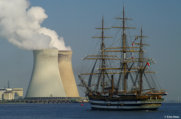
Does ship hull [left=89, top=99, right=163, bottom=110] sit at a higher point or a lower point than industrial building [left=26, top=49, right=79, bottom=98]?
lower

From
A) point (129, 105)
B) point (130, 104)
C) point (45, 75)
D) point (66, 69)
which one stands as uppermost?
point (66, 69)

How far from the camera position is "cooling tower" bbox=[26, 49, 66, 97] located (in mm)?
119750

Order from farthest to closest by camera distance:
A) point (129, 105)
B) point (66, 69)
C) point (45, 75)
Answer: point (66, 69), point (45, 75), point (129, 105)

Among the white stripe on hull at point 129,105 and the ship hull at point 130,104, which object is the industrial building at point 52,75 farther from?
the white stripe on hull at point 129,105

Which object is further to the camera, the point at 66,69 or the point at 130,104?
the point at 66,69

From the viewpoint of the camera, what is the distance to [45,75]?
120125 millimetres

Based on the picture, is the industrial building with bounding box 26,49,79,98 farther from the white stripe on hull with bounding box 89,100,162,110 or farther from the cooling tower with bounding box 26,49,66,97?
the white stripe on hull with bounding box 89,100,162,110

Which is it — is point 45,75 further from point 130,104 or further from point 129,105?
point 130,104

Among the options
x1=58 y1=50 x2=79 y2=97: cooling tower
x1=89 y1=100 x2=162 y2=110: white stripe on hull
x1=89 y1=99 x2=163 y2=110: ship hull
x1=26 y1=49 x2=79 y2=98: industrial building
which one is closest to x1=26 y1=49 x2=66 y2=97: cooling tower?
x1=26 y1=49 x2=79 y2=98: industrial building

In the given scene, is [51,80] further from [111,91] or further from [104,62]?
[111,91]

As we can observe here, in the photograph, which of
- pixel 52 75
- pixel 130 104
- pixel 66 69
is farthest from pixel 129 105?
pixel 66 69

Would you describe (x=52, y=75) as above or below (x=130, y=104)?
above

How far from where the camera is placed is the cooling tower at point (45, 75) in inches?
4715

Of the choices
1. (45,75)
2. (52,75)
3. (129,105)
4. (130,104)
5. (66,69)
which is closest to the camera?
(130,104)
